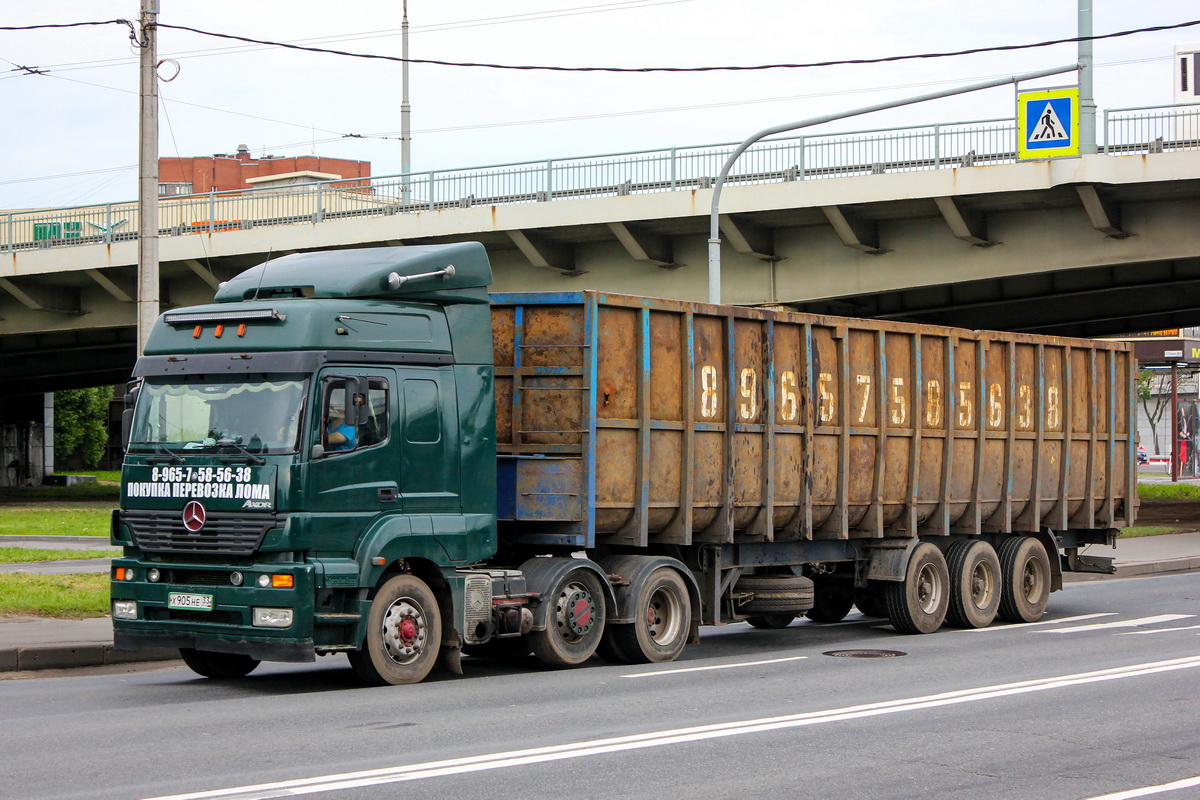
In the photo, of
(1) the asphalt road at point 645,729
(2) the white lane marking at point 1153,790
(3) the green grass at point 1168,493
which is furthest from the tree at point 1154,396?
(2) the white lane marking at point 1153,790

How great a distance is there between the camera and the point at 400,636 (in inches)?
427

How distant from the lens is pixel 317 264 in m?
11.4

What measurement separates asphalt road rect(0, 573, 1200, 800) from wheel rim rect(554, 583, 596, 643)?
33cm

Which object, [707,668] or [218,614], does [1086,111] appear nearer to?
[707,668]

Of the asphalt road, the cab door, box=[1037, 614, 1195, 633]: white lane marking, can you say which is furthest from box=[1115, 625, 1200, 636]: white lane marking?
the cab door

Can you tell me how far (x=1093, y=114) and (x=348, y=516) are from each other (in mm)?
19114

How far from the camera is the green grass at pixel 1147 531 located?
2877 centimetres

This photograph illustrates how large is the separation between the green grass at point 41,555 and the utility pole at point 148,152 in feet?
17.4

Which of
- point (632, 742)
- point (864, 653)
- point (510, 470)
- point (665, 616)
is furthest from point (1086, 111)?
point (632, 742)

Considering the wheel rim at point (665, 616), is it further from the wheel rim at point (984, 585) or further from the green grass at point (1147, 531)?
the green grass at point (1147, 531)

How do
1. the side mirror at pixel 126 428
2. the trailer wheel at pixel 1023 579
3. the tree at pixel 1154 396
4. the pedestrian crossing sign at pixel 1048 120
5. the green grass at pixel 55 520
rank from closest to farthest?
the side mirror at pixel 126 428 < the trailer wheel at pixel 1023 579 < the pedestrian crossing sign at pixel 1048 120 < the green grass at pixel 55 520 < the tree at pixel 1154 396

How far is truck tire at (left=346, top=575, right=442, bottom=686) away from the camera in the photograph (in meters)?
10.6

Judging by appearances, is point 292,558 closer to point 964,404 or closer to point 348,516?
point 348,516

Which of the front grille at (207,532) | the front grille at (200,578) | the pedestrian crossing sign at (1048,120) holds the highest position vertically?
the pedestrian crossing sign at (1048,120)
